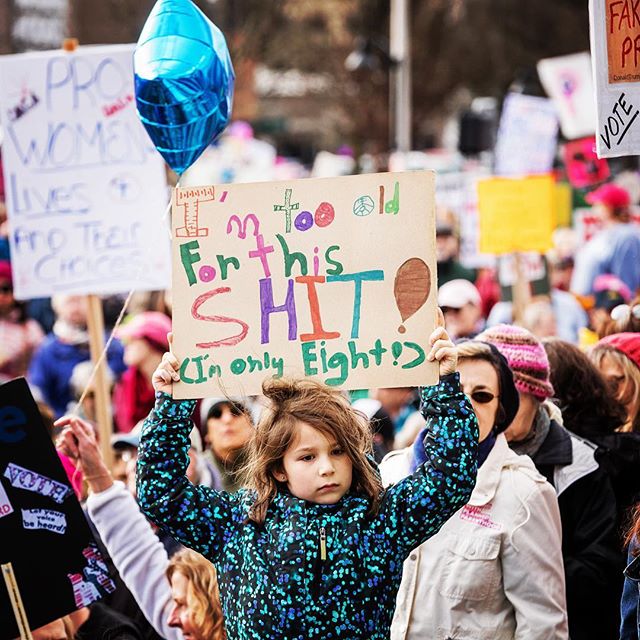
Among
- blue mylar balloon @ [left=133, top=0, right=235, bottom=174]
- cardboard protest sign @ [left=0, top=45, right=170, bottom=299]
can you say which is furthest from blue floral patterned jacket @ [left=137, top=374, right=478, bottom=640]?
cardboard protest sign @ [left=0, top=45, right=170, bottom=299]

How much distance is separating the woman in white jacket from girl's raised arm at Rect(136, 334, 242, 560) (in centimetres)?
69

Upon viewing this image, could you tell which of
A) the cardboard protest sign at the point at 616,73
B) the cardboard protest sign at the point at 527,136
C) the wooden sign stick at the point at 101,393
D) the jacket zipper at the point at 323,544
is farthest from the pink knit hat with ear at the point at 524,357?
the cardboard protest sign at the point at 527,136

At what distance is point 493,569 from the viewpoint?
142 inches

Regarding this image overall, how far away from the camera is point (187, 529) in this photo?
3.21 metres

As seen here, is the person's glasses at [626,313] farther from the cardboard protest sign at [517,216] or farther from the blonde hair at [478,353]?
the cardboard protest sign at [517,216]

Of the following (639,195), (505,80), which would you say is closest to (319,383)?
(639,195)

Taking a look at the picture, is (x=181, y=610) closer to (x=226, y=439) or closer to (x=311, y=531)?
(x=311, y=531)

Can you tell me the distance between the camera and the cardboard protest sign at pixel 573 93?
12.2 metres

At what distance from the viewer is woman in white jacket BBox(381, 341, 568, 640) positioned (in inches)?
141

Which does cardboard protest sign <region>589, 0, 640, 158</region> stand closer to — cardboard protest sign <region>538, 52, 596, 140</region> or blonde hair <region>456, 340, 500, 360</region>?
blonde hair <region>456, 340, 500, 360</region>

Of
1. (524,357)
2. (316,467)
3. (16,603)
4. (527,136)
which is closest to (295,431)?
(316,467)

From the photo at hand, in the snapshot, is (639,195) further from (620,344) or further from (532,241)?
(620,344)

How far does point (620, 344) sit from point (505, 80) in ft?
103

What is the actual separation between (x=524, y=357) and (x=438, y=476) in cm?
116
